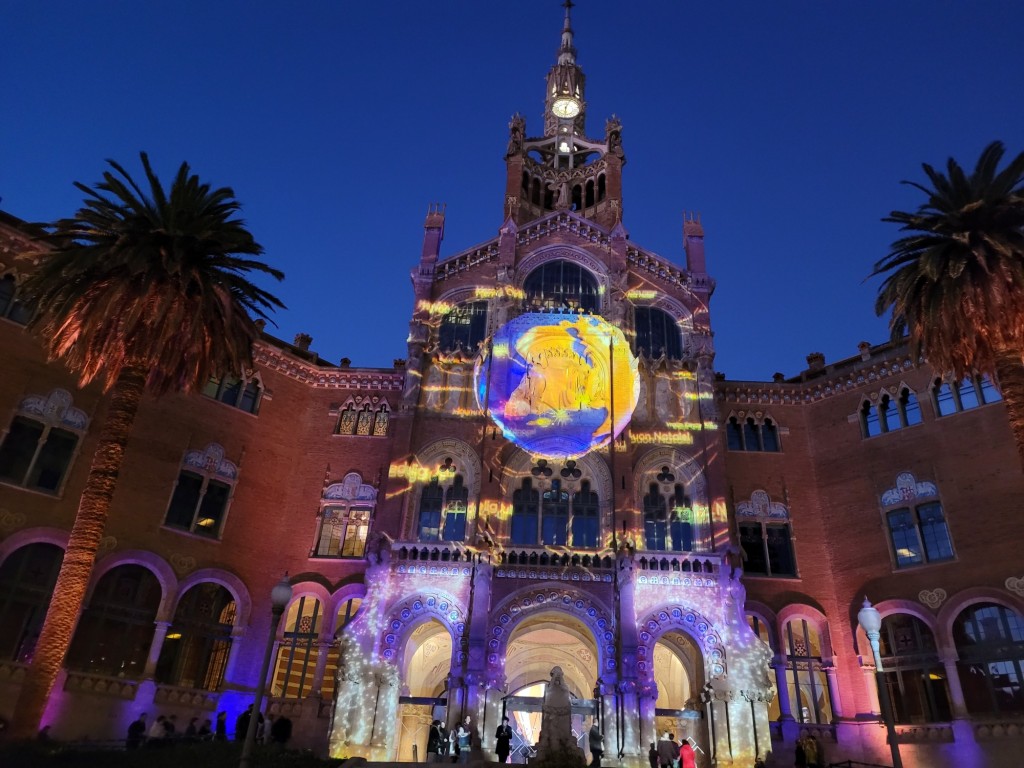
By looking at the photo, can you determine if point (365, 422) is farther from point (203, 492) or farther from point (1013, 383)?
point (1013, 383)

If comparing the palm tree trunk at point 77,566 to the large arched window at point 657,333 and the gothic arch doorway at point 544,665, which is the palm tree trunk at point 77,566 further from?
the large arched window at point 657,333

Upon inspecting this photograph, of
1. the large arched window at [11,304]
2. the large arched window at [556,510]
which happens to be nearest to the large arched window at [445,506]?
the large arched window at [556,510]

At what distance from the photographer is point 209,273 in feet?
71.6

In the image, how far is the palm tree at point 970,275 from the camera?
66.8ft

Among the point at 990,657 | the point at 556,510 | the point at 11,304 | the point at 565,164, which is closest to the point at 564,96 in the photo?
the point at 565,164

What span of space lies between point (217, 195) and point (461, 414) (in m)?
13.6

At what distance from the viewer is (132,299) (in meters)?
20.5

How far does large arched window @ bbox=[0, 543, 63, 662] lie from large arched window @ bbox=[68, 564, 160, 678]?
1.48 metres

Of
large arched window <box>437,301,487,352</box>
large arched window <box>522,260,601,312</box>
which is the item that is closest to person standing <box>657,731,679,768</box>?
large arched window <box>437,301,487,352</box>

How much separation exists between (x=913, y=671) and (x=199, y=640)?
2644cm

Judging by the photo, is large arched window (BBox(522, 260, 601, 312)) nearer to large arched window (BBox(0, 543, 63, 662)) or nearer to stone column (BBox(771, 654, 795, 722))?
stone column (BBox(771, 654, 795, 722))

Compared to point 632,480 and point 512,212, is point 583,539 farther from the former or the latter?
point 512,212

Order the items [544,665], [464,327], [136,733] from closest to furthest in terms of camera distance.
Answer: [136,733] → [464,327] → [544,665]

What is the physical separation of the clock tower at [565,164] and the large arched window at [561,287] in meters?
3.40
